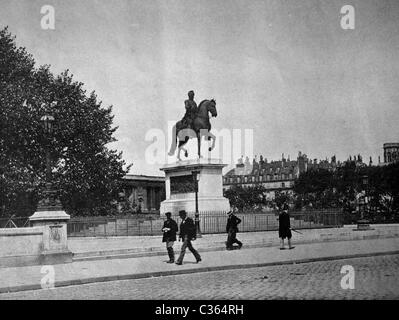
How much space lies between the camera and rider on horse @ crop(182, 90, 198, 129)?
121ft

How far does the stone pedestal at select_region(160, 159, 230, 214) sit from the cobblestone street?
1817cm

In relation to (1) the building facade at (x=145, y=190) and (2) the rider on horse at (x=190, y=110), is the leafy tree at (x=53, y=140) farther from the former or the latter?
(1) the building facade at (x=145, y=190)

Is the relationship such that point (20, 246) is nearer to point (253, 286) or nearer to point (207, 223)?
point (253, 286)

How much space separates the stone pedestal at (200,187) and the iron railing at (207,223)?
817 millimetres

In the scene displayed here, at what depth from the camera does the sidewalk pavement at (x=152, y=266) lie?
576 inches

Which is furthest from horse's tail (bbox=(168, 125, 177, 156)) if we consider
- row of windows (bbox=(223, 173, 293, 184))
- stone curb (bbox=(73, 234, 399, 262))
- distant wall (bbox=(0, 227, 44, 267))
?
row of windows (bbox=(223, 173, 293, 184))

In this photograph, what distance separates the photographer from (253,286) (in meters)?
12.5

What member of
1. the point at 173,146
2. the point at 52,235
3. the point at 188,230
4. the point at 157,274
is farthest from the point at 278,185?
the point at 157,274

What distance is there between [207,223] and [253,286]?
69.4 feet

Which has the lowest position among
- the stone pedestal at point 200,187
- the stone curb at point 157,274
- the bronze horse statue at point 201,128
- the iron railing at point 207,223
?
the stone curb at point 157,274

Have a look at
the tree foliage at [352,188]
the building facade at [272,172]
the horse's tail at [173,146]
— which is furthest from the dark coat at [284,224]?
the building facade at [272,172]

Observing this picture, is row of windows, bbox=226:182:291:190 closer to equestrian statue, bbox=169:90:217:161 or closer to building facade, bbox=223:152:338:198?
building facade, bbox=223:152:338:198
